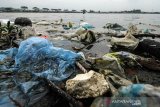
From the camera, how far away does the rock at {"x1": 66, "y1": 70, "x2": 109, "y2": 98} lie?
4.45m

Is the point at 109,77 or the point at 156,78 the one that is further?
the point at 156,78

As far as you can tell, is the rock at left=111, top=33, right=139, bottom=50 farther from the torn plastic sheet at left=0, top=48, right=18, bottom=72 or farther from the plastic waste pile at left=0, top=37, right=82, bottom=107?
the torn plastic sheet at left=0, top=48, right=18, bottom=72

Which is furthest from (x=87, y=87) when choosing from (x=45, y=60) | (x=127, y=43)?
(x=127, y=43)

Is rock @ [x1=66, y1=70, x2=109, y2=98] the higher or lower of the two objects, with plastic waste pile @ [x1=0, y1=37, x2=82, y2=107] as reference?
higher

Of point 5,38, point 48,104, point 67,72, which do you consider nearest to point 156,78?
point 67,72

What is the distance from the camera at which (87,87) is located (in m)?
4.54

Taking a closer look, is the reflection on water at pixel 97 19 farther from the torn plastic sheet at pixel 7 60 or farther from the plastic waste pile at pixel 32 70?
the plastic waste pile at pixel 32 70

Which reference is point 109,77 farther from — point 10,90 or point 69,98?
point 10,90

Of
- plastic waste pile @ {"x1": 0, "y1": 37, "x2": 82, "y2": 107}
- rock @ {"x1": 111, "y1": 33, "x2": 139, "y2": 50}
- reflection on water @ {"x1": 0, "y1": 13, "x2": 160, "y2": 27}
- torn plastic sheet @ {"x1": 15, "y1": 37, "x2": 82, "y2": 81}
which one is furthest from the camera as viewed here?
reflection on water @ {"x1": 0, "y1": 13, "x2": 160, "y2": 27}

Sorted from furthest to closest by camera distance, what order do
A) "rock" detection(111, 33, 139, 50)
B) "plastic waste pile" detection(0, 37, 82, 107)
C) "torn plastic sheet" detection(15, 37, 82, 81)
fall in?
"rock" detection(111, 33, 139, 50) < "torn plastic sheet" detection(15, 37, 82, 81) < "plastic waste pile" detection(0, 37, 82, 107)

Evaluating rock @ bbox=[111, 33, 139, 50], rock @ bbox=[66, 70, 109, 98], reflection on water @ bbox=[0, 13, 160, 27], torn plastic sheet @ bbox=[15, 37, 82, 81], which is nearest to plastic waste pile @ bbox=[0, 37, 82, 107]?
torn plastic sheet @ bbox=[15, 37, 82, 81]

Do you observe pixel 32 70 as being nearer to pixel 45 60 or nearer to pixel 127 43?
pixel 45 60

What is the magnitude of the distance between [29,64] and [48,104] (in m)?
2.58

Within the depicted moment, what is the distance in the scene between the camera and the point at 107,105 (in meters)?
4.07
